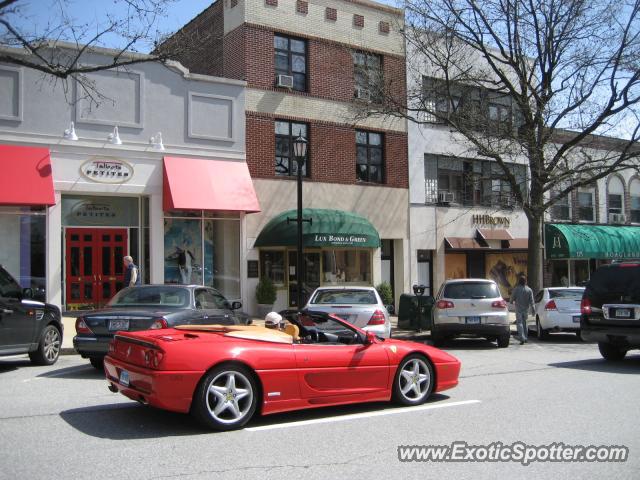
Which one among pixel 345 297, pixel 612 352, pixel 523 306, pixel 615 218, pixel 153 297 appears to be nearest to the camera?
pixel 153 297

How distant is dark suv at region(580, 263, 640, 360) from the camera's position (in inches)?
427

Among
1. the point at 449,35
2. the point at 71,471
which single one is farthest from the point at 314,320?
the point at 449,35

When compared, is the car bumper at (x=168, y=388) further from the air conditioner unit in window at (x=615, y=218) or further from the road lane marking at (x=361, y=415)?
the air conditioner unit in window at (x=615, y=218)

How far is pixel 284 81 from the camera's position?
66.1 feet

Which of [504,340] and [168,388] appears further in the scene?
[504,340]

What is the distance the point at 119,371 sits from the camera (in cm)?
652

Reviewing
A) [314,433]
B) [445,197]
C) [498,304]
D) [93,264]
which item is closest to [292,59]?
[445,197]

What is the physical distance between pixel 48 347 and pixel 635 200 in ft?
96.8

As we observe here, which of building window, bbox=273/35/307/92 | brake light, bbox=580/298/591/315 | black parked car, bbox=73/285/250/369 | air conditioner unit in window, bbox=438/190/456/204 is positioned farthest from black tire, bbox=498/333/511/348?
building window, bbox=273/35/307/92

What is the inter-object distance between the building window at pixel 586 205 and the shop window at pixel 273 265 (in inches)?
623

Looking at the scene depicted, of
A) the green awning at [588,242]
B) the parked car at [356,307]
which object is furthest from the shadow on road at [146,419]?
the green awning at [588,242]

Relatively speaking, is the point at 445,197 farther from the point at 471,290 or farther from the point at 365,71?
the point at 471,290

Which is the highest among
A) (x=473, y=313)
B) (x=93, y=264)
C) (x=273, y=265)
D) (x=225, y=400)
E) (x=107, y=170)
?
(x=107, y=170)

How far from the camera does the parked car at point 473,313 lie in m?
13.9
